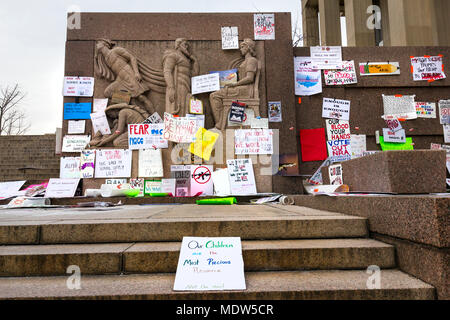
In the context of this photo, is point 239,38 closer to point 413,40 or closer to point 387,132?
point 387,132

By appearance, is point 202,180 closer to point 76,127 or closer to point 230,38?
point 76,127

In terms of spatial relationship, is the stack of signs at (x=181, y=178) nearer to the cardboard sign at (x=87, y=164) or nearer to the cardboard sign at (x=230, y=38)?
the cardboard sign at (x=87, y=164)

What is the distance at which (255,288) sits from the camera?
1.58m

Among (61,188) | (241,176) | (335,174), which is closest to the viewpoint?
(335,174)

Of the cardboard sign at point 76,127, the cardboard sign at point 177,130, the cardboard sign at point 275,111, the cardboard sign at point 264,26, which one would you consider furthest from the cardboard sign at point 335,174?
the cardboard sign at point 76,127

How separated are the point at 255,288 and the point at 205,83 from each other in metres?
4.81

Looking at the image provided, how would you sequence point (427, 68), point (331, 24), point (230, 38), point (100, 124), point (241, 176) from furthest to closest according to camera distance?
1. point (331, 24)
2. point (427, 68)
3. point (230, 38)
4. point (100, 124)
5. point (241, 176)

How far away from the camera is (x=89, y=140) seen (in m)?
5.68

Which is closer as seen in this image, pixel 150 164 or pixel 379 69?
pixel 150 164

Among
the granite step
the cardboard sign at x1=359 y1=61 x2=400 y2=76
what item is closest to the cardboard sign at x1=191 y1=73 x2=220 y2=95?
the cardboard sign at x1=359 y1=61 x2=400 y2=76

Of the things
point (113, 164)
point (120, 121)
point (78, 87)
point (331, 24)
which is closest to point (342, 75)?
point (120, 121)

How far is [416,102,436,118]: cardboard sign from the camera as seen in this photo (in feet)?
21.0

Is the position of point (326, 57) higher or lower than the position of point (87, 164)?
higher
